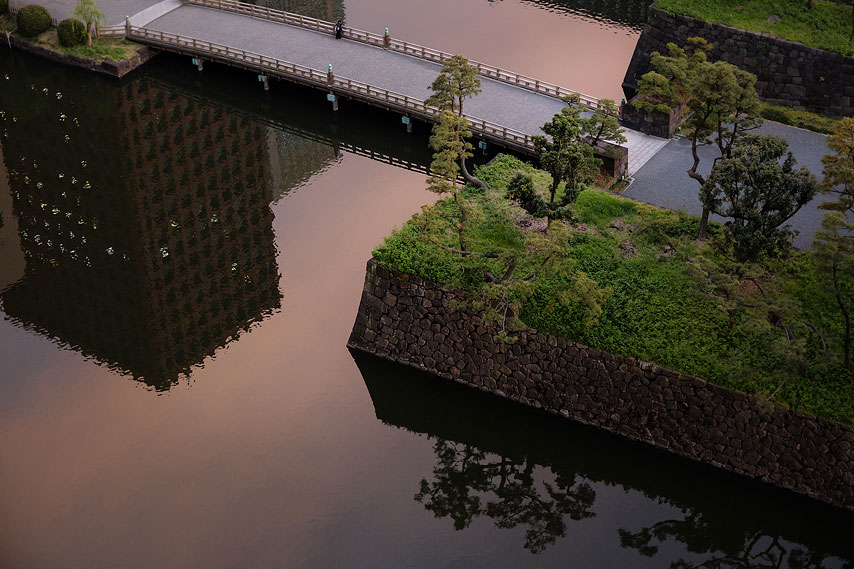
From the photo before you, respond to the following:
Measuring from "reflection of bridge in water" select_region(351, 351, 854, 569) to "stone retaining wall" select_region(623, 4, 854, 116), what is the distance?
36.3 metres

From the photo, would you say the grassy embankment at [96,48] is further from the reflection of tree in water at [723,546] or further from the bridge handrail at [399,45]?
the reflection of tree in water at [723,546]

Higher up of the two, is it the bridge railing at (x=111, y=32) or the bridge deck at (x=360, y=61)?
the bridge deck at (x=360, y=61)

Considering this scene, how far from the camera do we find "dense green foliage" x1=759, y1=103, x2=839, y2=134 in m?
75.1

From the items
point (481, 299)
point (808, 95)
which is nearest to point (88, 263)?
point (481, 299)

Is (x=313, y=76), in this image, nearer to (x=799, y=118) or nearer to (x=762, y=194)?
(x=799, y=118)

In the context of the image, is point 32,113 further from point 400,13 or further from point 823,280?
point 823,280

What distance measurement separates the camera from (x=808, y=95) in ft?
254

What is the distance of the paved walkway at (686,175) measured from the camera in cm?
6388

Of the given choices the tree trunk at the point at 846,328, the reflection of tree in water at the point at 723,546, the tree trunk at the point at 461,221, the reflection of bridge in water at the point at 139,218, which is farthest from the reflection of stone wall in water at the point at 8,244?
the tree trunk at the point at 846,328

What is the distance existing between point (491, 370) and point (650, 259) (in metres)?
10.7

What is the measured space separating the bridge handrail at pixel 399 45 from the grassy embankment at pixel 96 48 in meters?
8.29

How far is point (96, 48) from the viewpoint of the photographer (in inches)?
3511

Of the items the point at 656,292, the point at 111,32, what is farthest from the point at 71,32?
the point at 656,292

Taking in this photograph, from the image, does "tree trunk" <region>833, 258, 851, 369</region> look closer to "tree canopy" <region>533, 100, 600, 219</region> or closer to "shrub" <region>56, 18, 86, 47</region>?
"tree canopy" <region>533, 100, 600, 219</region>
